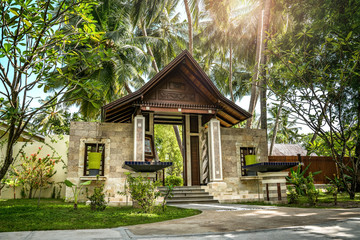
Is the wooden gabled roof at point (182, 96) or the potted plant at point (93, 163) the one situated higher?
the wooden gabled roof at point (182, 96)

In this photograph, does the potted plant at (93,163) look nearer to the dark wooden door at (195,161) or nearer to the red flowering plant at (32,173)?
the red flowering plant at (32,173)

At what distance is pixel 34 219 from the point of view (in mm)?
5309

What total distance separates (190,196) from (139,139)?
117 inches

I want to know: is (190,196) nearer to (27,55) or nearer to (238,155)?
(238,155)

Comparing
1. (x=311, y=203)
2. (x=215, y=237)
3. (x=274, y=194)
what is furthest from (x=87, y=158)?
(x=215, y=237)

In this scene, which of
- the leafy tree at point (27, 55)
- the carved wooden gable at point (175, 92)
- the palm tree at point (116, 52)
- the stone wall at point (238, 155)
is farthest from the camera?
Answer: the palm tree at point (116, 52)

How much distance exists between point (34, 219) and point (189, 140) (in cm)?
836

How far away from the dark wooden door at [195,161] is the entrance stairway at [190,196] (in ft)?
4.14

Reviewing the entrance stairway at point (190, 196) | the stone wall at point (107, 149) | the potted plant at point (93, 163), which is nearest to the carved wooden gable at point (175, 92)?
the stone wall at point (107, 149)

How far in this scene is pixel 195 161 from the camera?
1284cm

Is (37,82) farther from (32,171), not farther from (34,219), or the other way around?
(32,171)

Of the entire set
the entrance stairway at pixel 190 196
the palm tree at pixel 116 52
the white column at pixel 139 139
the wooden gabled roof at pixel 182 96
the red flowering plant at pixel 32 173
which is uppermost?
the palm tree at pixel 116 52

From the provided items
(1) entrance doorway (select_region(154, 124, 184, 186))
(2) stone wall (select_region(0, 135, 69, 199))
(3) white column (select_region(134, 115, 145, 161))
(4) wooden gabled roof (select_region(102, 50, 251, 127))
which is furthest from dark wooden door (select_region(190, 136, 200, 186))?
A: (1) entrance doorway (select_region(154, 124, 184, 186))

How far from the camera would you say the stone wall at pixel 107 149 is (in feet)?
36.3
